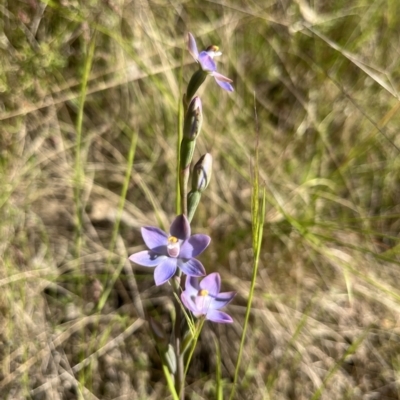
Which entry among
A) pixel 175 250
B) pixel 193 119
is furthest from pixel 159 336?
pixel 193 119

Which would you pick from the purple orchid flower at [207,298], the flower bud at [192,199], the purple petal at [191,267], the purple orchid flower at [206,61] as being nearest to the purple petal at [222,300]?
the purple orchid flower at [207,298]

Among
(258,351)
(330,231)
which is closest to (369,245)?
(330,231)

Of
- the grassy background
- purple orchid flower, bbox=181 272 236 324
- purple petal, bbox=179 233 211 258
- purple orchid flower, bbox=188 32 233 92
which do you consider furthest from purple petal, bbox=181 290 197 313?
the grassy background

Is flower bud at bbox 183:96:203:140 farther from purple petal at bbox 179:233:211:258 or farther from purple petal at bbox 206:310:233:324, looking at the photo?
purple petal at bbox 206:310:233:324

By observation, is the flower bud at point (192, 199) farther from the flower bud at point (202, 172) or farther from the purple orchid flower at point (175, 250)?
the purple orchid flower at point (175, 250)

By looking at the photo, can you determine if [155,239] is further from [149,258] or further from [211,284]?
[211,284]

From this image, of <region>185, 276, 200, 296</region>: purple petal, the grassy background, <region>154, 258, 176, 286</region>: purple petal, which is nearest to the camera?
<region>154, 258, 176, 286</region>: purple petal

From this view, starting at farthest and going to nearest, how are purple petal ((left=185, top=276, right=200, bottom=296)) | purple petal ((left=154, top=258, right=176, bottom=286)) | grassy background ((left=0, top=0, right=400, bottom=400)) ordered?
grassy background ((left=0, top=0, right=400, bottom=400)) → purple petal ((left=185, top=276, right=200, bottom=296)) → purple petal ((left=154, top=258, right=176, bottom=286))

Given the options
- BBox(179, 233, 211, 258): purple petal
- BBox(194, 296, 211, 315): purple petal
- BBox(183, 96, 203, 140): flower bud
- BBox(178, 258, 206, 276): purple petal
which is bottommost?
BBox(194, 296, 211, 315): purple petal
